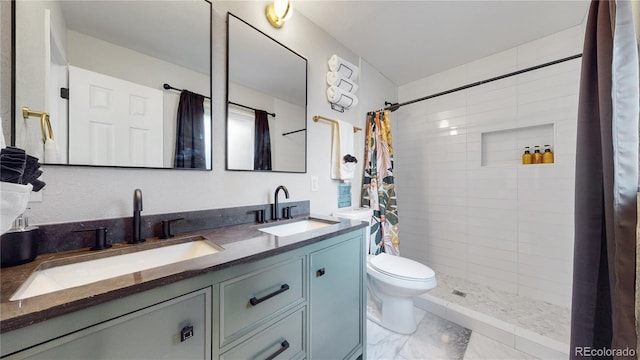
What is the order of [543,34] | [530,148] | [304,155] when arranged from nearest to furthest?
[304,155] < [543,34] < [530,148]

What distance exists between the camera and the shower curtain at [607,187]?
21.9 inches

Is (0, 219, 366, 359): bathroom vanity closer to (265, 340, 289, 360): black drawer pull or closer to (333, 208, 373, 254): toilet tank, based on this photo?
(265, 340, 289, 360): black drawer pull

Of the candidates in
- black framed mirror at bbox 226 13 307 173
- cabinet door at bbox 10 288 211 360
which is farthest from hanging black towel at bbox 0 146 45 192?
black framed mirror at bbox 226 13 307 173

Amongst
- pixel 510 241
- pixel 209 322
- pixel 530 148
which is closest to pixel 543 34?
pixel 530 148

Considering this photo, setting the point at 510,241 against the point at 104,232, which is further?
the point at 510,241

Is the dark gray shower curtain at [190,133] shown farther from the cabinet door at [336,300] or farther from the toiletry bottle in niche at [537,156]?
the toiletry bottle in niche at [537,156]

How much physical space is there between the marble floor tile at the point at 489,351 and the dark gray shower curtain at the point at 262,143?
187 centimetres

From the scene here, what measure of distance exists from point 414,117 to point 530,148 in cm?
118

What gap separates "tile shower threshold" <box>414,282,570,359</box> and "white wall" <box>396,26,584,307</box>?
0.63m

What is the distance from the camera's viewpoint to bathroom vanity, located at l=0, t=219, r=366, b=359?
493 mm

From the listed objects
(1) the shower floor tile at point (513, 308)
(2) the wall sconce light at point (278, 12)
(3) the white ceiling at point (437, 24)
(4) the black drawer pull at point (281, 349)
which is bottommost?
(1) the shower floor tile at point (513, 308)

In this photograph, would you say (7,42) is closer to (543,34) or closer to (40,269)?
(40,269)

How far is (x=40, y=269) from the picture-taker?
0.70 metres

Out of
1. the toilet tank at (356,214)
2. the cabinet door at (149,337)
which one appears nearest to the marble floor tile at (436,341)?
the toilet tank at (356,214)
